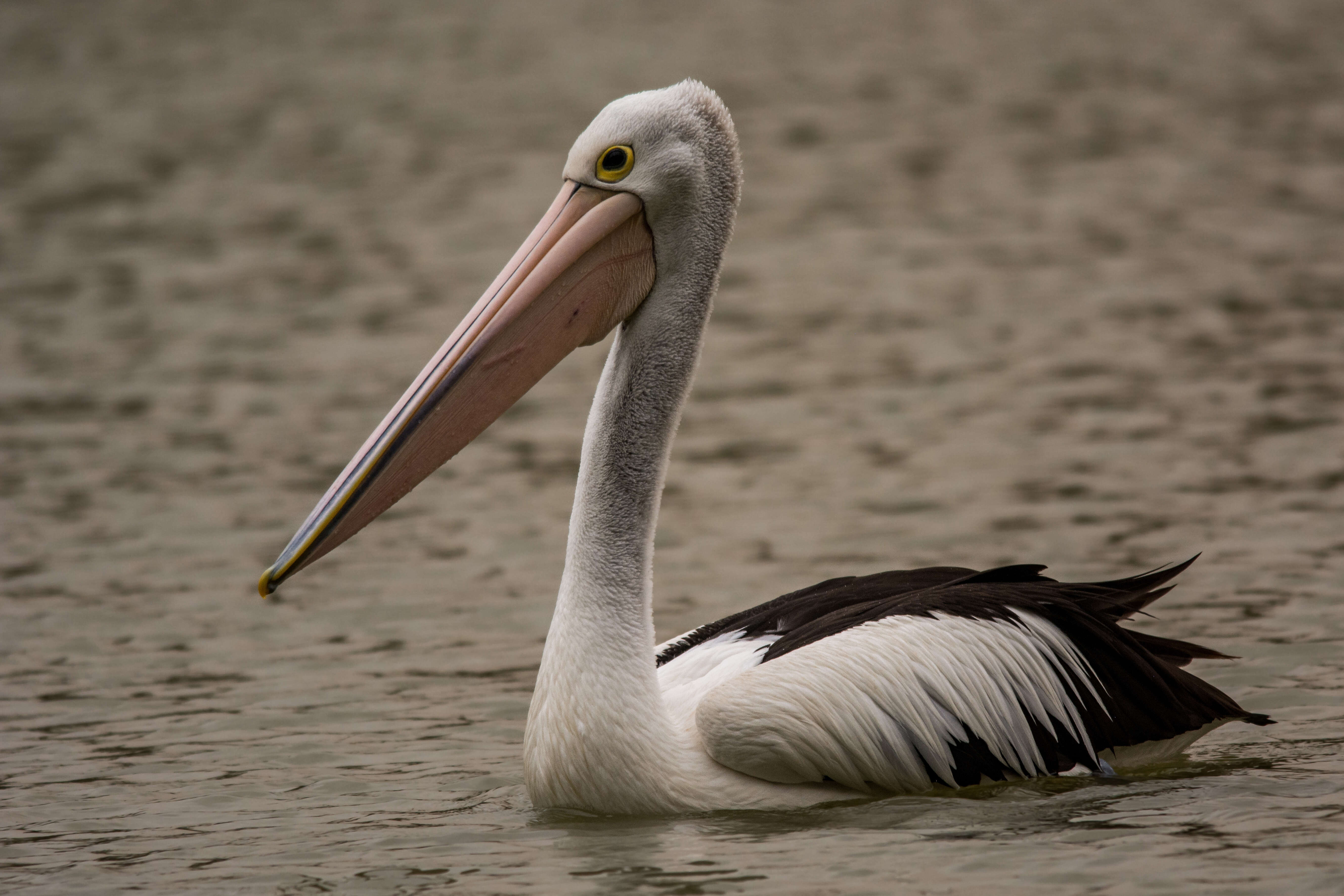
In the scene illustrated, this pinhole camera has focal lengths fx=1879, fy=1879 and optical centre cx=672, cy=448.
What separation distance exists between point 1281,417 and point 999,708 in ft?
14.6

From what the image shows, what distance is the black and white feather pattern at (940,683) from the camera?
4.45 meters

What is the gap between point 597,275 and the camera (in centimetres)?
470

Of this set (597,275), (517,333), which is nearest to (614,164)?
(597,275)

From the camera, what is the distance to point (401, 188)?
1609 cm

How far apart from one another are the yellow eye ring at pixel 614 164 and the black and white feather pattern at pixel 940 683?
1.23m

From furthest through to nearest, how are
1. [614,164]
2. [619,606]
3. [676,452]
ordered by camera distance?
1. [676,452]
2. [614,164]
3. [619,606]

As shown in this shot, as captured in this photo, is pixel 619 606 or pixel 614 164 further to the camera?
pixel 614 164

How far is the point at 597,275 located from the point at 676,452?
175 inches

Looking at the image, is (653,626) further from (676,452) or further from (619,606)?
A: (676,452)

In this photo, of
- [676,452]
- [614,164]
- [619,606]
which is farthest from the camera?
[676,452]

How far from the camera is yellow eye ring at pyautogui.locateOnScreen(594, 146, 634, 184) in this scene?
468 cm

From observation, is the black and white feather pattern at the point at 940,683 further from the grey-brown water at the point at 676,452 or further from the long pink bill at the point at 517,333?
the long pink bill at the point at 517,333

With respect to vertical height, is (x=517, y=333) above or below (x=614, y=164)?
below

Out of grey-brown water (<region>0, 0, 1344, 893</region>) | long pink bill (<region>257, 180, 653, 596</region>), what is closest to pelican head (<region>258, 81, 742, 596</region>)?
long pink bill (<region>257, 180, 653, 596</region>)
